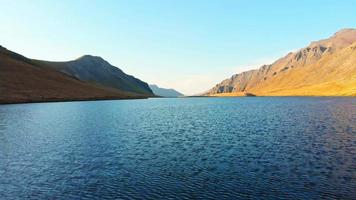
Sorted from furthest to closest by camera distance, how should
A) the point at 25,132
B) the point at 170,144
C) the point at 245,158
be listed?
the point at 25,132 < the point at 170,144 < the point at 245,158

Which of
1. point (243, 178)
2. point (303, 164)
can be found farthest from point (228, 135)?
point (243, 178)

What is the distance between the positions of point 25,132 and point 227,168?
4729 centimetres

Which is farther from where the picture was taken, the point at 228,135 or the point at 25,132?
the point at 25,132

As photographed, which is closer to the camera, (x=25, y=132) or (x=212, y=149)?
(x=212, y=149)

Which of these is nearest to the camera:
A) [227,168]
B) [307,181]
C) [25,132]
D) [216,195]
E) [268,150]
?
[216,195]

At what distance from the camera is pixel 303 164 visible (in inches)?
1389

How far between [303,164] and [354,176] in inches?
231

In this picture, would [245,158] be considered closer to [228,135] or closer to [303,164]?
[303,164]

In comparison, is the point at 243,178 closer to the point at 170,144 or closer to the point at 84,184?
the point at 84,184

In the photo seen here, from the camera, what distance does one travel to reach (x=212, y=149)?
45156 mm

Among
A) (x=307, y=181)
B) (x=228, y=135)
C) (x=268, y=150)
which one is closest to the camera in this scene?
(x=307, y=181)

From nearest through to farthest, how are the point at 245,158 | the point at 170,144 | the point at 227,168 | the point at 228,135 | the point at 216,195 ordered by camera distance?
1. the point at 216,195
2. the point at 227,168
3. the point at 245,158
4. the point at 170,144
5. the point at 228,135

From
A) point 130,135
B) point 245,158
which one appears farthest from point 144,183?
point 130,135

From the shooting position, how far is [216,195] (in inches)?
1025
